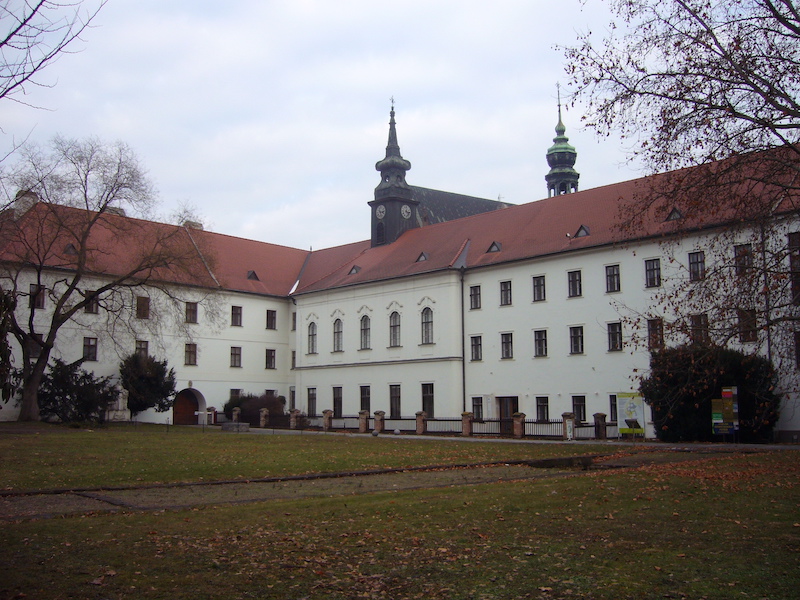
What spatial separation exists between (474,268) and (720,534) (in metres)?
36.8

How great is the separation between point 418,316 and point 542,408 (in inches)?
402

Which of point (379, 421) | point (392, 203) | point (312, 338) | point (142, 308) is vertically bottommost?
point (379, 421)

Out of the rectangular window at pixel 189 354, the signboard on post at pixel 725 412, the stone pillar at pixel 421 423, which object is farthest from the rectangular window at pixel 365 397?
the signboard on post at pixel 725 412

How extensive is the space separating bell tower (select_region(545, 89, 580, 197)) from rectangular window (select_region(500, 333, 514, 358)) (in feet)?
93.1

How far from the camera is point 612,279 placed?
40.0 m

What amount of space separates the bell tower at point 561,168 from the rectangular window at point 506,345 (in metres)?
28.4

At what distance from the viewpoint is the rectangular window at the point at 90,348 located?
49.2 meters

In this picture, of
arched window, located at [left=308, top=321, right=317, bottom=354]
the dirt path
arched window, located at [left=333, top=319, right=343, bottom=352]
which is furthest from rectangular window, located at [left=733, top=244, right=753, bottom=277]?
arched window, located at [left=308, top=321, right=317, bottom=354]

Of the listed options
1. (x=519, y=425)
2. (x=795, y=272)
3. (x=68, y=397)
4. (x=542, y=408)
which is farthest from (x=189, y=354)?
(x=795, y=272)

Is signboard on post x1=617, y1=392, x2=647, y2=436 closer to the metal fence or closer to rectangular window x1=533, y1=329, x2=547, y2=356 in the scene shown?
the metal fence

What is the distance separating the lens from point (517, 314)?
44094 millimetres

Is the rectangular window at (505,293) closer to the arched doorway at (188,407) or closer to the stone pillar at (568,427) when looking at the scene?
the stone pillar at (568,427)

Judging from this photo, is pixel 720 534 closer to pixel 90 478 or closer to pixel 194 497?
pixel 194 497

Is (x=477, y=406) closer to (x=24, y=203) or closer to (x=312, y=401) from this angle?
(x=312, y=401)
